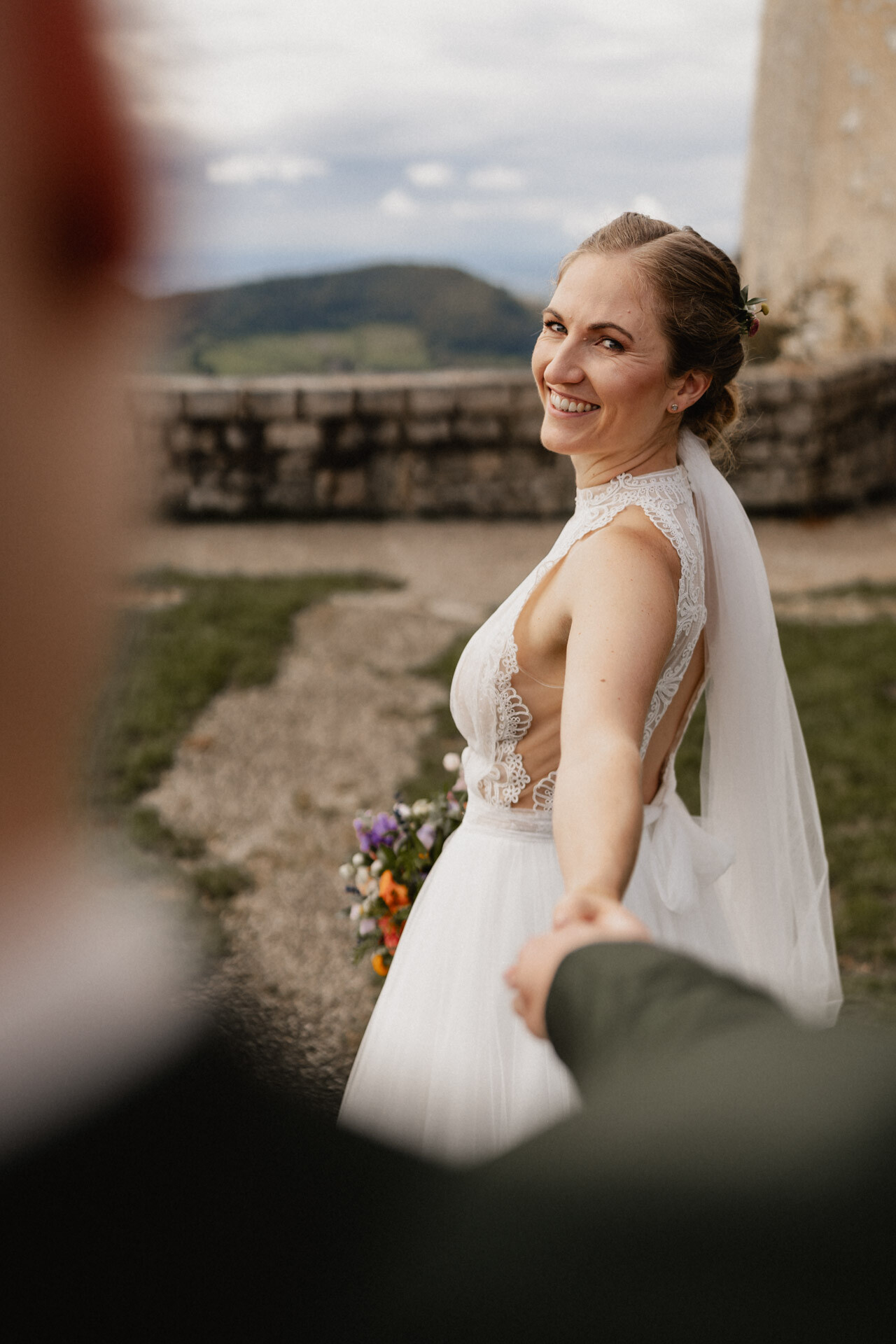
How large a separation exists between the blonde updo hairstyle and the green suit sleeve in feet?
4.11

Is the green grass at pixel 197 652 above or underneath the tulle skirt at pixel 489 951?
underneath

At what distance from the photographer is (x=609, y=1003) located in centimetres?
58

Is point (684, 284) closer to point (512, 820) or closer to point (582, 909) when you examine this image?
point (512, 820)

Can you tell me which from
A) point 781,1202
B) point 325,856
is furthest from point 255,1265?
point 325,856

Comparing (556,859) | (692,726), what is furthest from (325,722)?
(556,859)

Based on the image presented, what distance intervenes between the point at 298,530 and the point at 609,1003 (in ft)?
30.7

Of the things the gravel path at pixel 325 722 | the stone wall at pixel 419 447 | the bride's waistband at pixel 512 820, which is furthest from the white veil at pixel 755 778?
the stone wall at pixel 419 447

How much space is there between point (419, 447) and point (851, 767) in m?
6.07

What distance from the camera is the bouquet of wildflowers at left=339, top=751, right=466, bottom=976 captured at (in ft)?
8.55

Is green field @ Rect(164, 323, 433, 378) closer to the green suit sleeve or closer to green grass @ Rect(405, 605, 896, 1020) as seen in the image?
green grass @ Rect(405, 605, 896, 1020)

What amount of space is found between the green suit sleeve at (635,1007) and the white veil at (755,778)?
4.38ft

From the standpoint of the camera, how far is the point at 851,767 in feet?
15.9

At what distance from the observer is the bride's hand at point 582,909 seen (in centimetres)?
95

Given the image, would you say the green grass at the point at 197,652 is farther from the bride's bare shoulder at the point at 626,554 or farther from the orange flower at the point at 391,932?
the bride's bare shoulder at the point at 626,554
